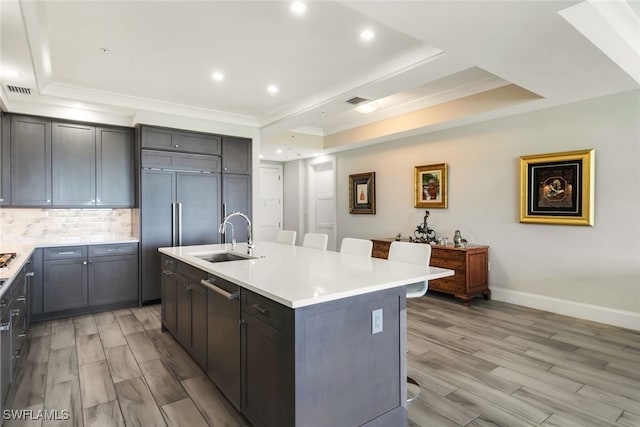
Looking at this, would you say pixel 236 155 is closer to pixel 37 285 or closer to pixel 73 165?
pixel 73 165

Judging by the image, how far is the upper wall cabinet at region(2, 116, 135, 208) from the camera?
13.6ft

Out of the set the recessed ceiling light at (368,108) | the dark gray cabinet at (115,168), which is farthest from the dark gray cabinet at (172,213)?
the recessed ceiling light at (368,108)

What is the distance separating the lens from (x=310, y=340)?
1.67 meters

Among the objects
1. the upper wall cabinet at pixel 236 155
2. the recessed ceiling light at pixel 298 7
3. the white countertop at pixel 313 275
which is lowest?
the white countertop at pixel 313 275

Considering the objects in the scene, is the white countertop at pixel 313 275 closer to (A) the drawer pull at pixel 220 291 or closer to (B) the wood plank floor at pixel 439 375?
(A) the drawer pull at pixel 220 291

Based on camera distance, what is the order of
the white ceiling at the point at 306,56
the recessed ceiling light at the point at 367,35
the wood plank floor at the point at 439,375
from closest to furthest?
the wood plank floor at the point at 439,375 → the white ceiling at the point at 306,56 → the recessed ceiling light at the point at 367,35

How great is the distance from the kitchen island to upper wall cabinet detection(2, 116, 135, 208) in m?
3.03

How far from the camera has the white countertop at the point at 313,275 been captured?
5.70 feet

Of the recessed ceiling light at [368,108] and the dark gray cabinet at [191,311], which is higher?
the recessed ceiling light at [368,108]

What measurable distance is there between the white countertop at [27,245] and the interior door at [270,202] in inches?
156

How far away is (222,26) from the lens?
2803 millimetres

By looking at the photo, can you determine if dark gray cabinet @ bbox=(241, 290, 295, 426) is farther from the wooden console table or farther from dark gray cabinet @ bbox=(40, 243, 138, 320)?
the wooden console table

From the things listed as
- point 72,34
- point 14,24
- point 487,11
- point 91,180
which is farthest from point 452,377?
point 91,180

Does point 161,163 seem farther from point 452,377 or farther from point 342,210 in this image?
point 452,377
